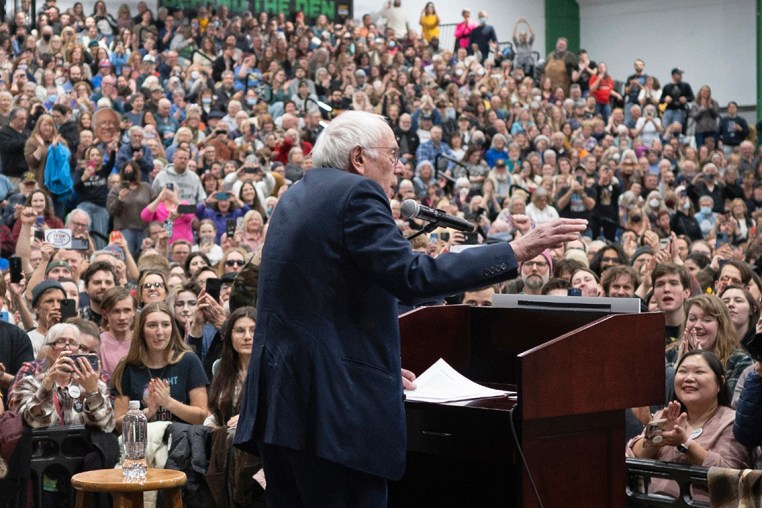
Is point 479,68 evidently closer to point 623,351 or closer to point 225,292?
point 225,292

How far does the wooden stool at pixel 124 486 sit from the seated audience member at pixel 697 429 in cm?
159

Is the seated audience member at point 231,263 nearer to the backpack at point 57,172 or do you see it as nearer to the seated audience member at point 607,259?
the seated audience member at point 607,259

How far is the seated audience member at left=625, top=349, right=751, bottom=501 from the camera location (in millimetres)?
3711

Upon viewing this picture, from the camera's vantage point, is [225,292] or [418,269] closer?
[418,269]

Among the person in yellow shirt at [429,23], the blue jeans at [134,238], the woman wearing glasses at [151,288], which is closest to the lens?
the woman wearing glasses at [151,288]

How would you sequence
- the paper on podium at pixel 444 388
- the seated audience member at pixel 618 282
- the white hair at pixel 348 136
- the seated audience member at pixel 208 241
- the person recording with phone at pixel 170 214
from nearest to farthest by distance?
1. the white hair at pixel 348 136
2. the paper on podium at pixel 444 388
3. the seated audience member at pixel 618 282
4. the seated audience member at pixel 208 241
5. the person recording with phone at pixel 170 214

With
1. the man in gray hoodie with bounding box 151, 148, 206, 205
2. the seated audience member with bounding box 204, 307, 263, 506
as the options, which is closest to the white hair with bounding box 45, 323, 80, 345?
the seated audience member with bounding box 204, 307, 263, 506

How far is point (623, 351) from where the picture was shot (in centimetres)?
302

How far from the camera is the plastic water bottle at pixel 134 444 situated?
4293 mm

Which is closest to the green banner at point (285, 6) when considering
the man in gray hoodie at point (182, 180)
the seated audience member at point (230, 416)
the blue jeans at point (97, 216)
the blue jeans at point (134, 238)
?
the man in gray hoodie at point (182, 180)

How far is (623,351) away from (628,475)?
808mm

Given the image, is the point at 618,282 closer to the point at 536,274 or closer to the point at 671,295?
the point at 671,295

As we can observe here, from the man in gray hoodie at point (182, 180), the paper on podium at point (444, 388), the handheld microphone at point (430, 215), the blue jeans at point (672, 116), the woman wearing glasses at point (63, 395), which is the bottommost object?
the woman wearing glasses at point (63, 395)

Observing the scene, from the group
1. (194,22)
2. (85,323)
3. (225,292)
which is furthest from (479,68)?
(85,323)
